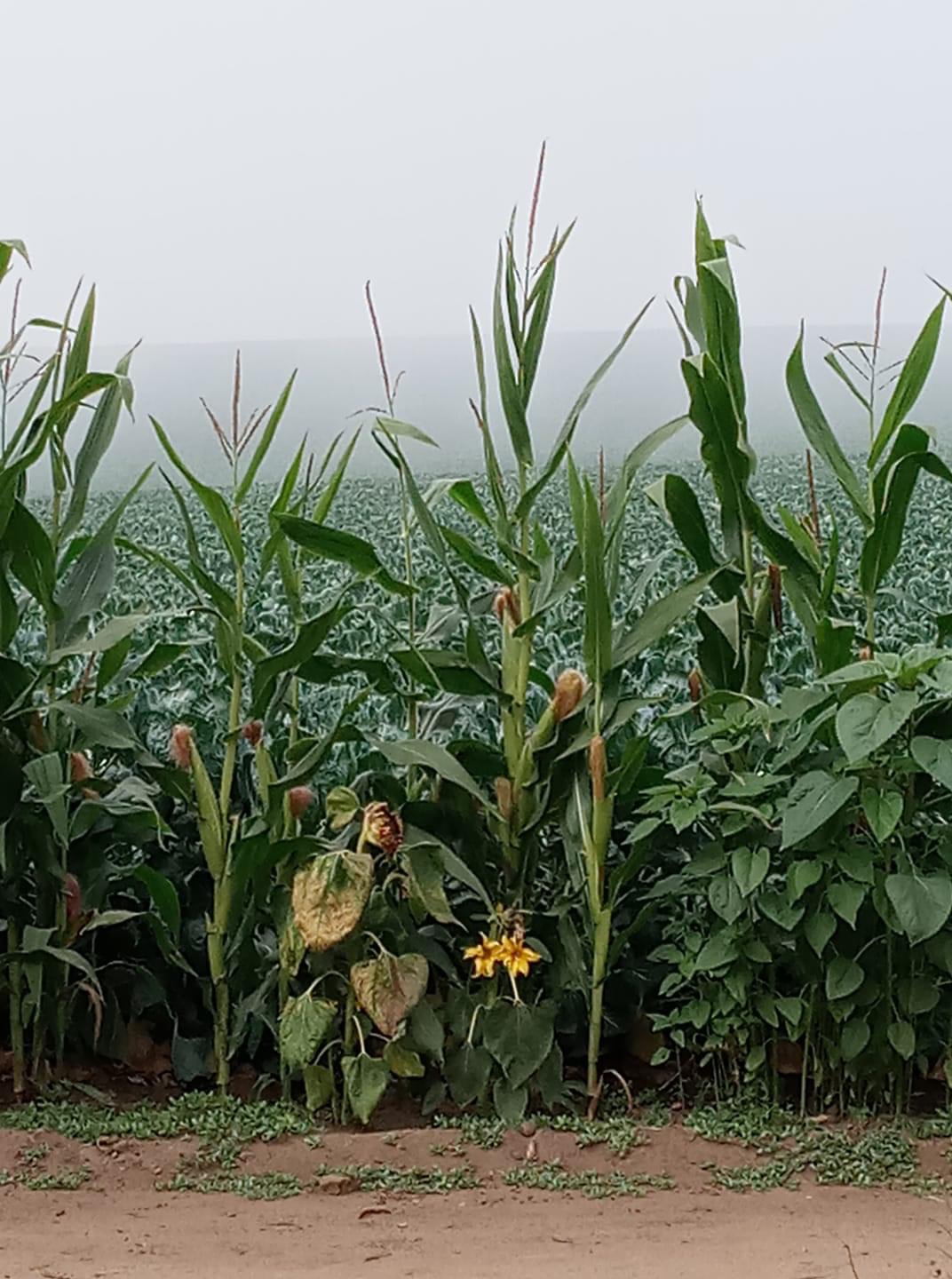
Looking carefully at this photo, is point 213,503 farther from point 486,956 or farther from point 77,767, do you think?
point 486,956

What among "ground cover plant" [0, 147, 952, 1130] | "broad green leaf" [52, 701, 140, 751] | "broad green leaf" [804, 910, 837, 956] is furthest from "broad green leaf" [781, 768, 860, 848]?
"broad green leaf" [52, 701, 140, 751]

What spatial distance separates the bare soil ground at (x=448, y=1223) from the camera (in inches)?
64.4

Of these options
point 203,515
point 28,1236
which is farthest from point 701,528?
point 203,515

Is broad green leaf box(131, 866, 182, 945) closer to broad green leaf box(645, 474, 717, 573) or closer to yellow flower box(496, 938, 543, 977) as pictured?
yellow flower box(496, 938, 543, 977)

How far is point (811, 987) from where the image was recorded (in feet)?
7.02

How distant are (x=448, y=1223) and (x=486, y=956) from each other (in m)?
0.43

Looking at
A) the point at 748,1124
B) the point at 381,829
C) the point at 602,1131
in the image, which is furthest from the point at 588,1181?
the point at 381,829

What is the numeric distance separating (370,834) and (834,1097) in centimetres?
76

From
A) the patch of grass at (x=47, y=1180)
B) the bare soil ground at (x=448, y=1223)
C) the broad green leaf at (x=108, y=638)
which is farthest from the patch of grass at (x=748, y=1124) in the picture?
the broad green leaf at (x=108, y=638)

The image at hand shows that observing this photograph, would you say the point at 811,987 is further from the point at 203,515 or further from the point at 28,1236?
the point at 203,515

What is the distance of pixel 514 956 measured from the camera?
7.08ft

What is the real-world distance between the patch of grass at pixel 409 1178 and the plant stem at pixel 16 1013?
0.56m

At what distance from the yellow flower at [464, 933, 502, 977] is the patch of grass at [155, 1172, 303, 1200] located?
0.37 metres

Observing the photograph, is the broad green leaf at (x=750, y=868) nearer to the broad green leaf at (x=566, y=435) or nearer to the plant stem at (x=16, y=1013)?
the broad green leaf at (x=566, y=435)
